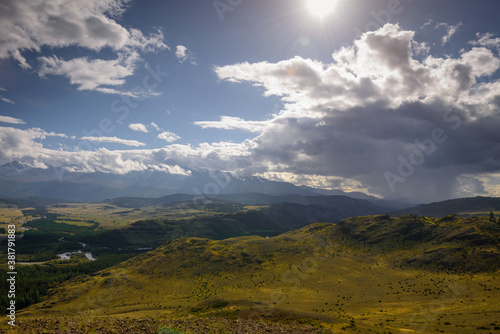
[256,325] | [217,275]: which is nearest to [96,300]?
[217,275]

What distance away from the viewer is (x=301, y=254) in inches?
6112

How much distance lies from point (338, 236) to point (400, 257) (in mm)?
59943

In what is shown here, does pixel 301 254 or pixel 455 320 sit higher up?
pixel 455 320

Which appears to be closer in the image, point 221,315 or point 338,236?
point 221,315

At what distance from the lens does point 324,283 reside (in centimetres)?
10506

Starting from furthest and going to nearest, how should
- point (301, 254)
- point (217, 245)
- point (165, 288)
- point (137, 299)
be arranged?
point (217, 245) → point (301, 254) → point (165, 288) → point (137, 299)

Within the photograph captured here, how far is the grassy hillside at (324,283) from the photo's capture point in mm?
61094

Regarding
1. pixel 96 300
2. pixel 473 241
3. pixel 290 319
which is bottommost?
pixel 96 300

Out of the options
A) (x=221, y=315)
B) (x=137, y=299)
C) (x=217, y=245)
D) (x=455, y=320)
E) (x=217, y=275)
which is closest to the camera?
(x=455, y=320)

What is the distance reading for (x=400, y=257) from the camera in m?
132

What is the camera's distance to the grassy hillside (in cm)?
6109

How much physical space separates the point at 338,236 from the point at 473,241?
3196 inches

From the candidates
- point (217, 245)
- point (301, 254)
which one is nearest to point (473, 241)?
point (301, 254)

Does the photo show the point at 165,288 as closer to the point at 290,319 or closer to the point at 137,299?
the point at 137,299
